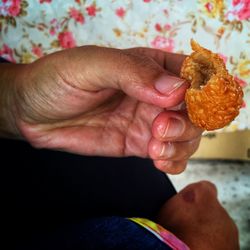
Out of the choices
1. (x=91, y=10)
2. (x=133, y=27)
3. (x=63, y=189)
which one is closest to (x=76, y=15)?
(x=91, y=10)

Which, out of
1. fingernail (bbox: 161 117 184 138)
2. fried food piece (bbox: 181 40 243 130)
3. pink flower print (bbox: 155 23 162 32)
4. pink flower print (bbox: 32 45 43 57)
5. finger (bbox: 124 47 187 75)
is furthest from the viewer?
pink flower print (bbox: 32 45 43 57)

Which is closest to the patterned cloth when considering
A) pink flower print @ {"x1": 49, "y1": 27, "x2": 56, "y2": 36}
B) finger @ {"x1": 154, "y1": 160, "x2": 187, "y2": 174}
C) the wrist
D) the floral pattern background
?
finger @ {"x1": 154, "y1": 160, "x2": 187, "y2": 174}

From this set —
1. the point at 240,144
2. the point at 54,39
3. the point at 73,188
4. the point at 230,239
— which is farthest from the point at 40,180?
the point at 240,144

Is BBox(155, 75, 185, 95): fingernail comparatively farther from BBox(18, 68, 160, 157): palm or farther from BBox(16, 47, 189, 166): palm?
BBox(18, 68, 160, 157): palm

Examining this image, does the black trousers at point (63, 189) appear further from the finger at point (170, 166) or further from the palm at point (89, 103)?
the finger at point (170, 166)

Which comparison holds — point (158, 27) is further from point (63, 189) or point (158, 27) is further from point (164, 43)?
point (63, 189)

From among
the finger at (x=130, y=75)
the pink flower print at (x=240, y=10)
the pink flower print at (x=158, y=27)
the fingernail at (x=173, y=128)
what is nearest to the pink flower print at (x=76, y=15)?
the pink flower print at (x=158, y=27)

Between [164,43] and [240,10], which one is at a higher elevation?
[240,10]
